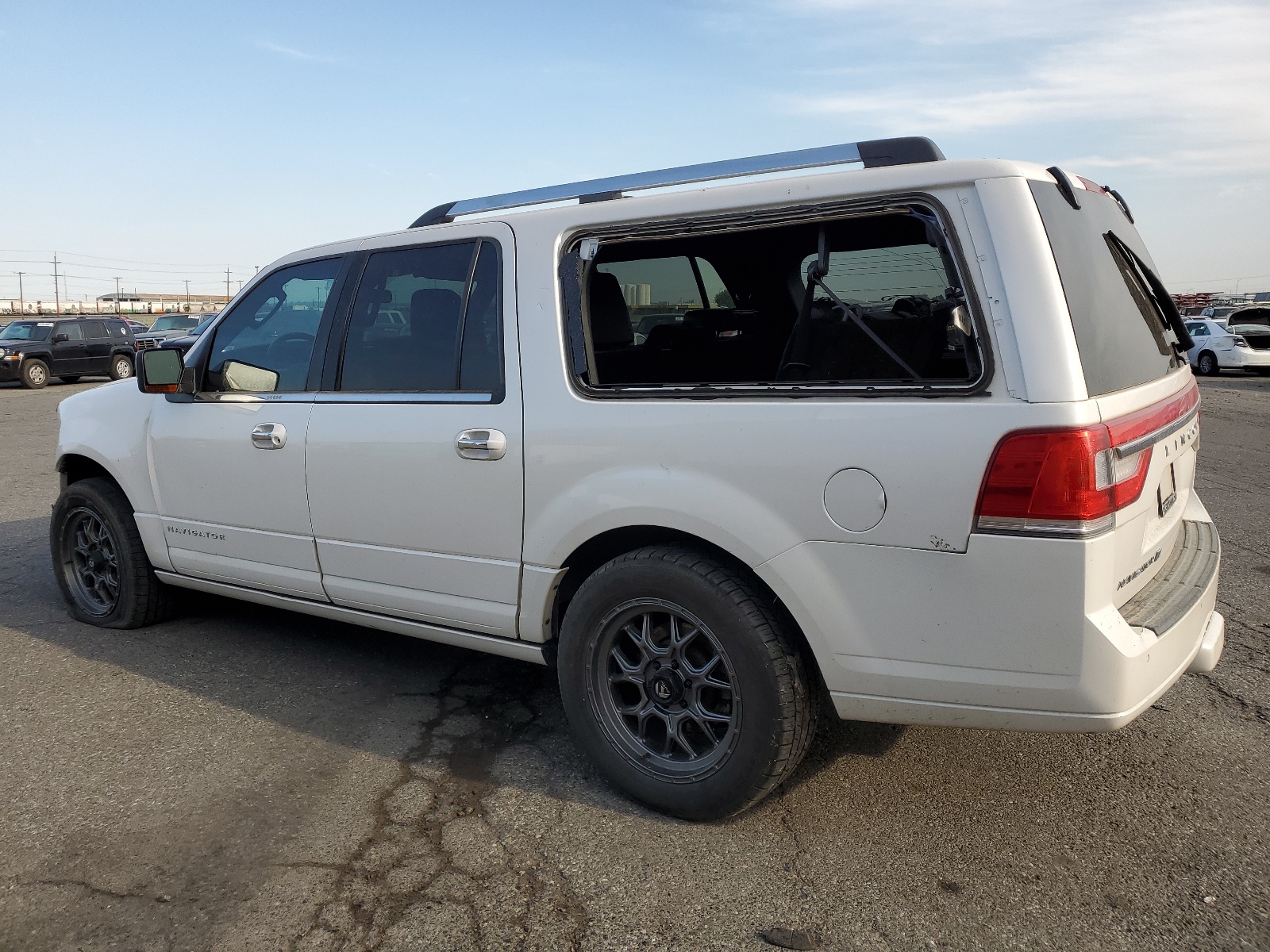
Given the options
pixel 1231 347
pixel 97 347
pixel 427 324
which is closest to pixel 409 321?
pixel 427 324

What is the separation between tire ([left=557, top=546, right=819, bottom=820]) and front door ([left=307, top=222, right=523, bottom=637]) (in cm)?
41

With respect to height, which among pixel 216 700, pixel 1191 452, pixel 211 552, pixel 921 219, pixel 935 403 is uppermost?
pixel 921 219

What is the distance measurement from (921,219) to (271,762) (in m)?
2.75

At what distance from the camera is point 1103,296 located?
8.83 feet

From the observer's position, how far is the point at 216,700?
3980 millimetres

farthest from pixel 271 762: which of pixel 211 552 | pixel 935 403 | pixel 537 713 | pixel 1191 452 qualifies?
pixel 1191 452

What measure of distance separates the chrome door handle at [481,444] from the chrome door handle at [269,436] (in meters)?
0.95

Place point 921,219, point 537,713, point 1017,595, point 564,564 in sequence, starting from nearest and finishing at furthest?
point 1017,595 < point 921,219 < point 564,564 < point 537,713

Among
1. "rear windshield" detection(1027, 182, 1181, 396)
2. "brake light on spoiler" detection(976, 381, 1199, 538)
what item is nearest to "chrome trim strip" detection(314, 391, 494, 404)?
"brake light on spoiler" detection(976, 381, 1199, 538)

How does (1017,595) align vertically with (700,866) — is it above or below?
above

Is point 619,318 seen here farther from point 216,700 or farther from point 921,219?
point 216,700

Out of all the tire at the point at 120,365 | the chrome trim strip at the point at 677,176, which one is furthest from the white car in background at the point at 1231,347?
the tire at the point at 120,365

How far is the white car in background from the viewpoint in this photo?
24281mm

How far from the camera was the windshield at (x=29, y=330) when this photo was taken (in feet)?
76.3
